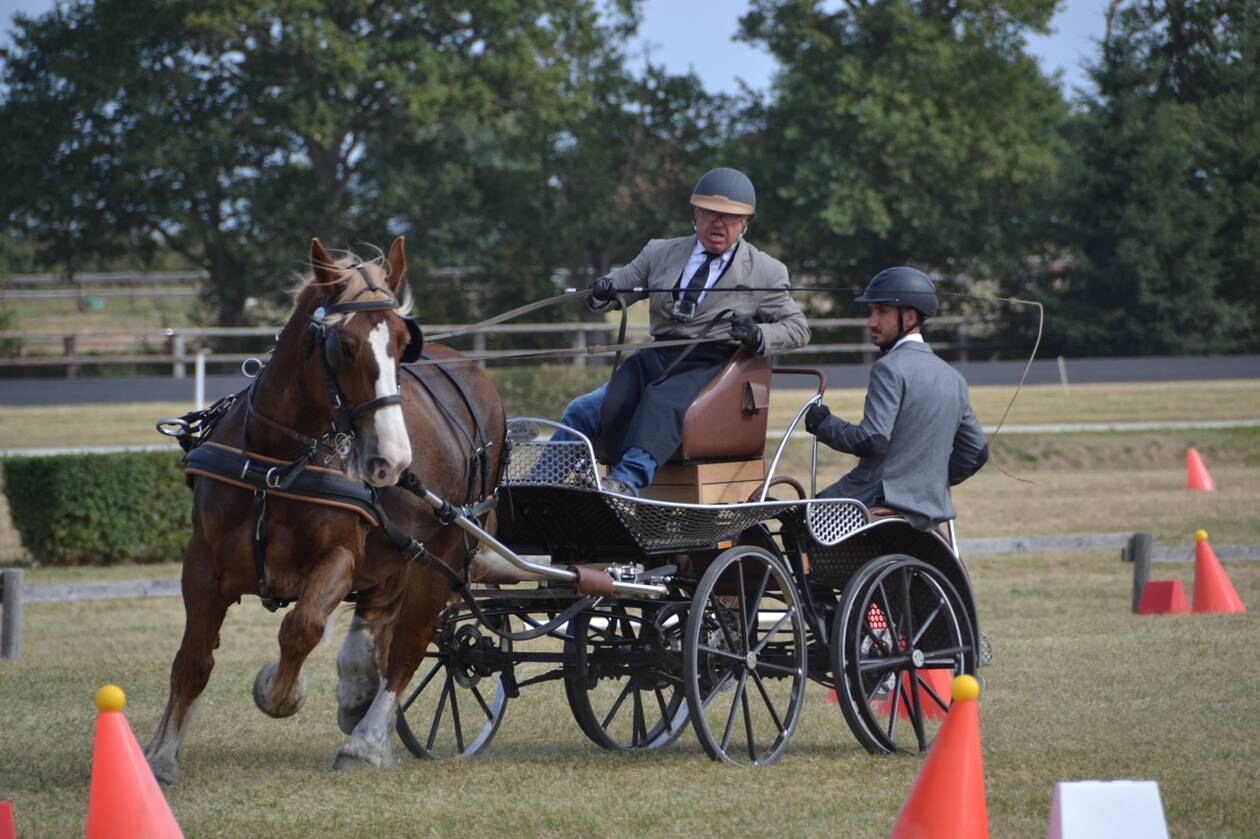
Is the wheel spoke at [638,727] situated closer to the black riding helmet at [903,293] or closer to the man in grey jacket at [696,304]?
the man in grey jacket at [696,304]

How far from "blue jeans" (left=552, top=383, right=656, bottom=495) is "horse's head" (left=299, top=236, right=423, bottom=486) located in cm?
112

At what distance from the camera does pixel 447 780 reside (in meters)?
6.41

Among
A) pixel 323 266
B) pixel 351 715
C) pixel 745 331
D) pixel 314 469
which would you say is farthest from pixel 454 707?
pixel 323 266

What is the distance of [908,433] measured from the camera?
718 centimetres

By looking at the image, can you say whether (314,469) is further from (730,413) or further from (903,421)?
(903,421)

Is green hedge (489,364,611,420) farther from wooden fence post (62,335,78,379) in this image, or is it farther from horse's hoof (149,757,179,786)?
horse's hoof (149,757,179,786)

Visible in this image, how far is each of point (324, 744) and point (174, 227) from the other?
1229 inches

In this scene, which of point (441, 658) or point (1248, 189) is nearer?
point (441, 658)

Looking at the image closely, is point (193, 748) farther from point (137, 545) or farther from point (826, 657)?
point (137, 545)

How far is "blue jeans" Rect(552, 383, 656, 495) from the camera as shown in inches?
265

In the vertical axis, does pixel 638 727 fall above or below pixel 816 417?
below

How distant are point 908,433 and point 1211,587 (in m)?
5.46

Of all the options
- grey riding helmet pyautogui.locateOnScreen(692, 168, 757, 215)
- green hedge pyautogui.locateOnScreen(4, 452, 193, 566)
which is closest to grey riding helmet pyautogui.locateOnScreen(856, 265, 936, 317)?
grey riding helmet pyautogui.locateOnScreen(692, 168, 757, 215)

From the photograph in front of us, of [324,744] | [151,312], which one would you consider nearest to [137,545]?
[324,744]
